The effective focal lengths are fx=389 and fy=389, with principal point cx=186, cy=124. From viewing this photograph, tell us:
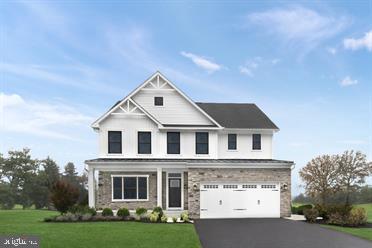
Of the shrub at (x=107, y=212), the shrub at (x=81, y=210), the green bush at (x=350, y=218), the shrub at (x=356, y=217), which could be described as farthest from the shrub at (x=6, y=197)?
the shrub at (x=356, y=217)

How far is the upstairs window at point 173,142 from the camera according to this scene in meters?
28.3

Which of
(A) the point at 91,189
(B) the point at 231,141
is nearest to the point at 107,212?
(A) the point at 91,189

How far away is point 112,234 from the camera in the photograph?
1761 cm

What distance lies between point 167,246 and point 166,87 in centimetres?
1609

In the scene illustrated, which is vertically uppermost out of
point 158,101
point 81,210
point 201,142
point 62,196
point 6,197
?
point 158,101

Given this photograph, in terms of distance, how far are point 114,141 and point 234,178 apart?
883 centimetres

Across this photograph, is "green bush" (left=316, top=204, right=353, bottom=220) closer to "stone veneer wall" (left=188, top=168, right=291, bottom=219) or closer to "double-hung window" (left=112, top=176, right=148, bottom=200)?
"stone veneer wall" (left=188, top=168, right=291, bottom=219)

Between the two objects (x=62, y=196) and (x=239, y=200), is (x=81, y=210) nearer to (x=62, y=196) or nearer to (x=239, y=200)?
(x=62, y=196)

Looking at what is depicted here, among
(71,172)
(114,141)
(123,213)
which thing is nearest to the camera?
(123,213)

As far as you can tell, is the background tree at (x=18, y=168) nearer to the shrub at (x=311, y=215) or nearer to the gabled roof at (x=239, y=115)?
the gabled roof at (x=239, y=115)

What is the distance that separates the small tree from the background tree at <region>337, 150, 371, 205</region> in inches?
966

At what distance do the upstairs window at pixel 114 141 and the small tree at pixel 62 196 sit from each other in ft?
13.3

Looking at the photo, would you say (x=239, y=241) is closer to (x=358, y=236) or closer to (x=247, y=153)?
(x=358, y=236)

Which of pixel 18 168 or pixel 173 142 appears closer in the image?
pixel 173 142
